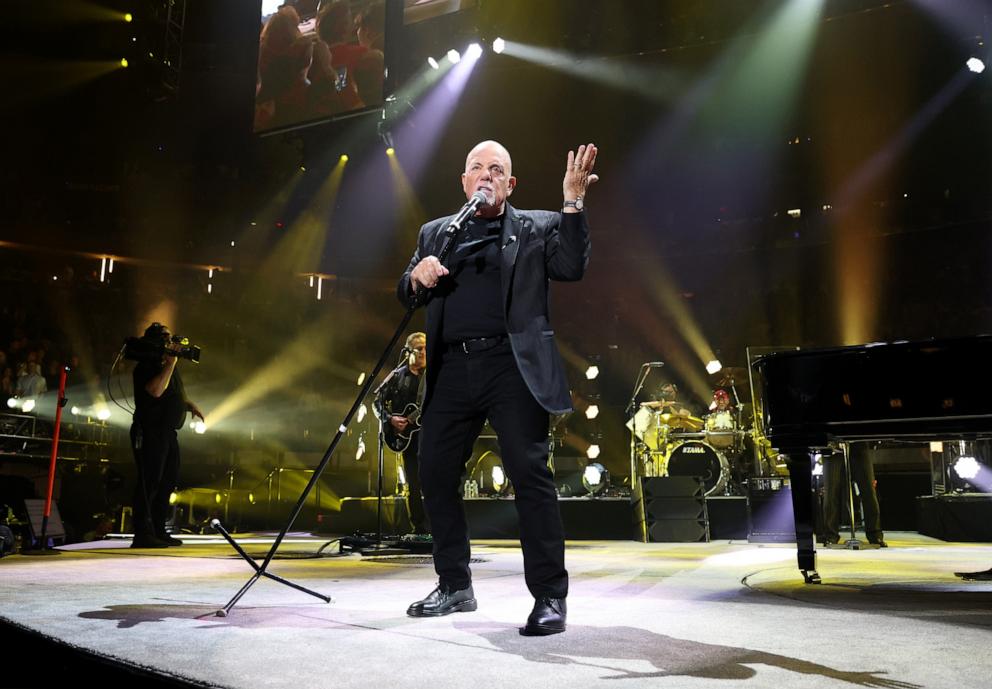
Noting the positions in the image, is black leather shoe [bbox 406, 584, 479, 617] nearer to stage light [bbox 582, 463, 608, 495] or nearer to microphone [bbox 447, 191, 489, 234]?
microphone [bbox 447, 191, 489, 234]

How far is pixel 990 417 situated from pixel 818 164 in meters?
11.1

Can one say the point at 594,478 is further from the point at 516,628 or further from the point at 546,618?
the point at 546,618

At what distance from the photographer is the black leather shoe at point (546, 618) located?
85.8 inches

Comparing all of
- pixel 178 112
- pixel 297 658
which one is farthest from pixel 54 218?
pixel 297 658

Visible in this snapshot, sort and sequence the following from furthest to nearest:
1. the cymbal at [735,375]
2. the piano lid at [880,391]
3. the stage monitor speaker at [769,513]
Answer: the cymbal at [735,375] < the stage monitor speaker at [769,513] < the piano lid at [880,391]

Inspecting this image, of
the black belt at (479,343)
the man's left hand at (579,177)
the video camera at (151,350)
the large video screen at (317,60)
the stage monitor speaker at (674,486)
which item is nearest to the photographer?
the man's left hand at (579,177)

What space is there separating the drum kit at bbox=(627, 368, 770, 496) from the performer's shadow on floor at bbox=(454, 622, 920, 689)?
779cm

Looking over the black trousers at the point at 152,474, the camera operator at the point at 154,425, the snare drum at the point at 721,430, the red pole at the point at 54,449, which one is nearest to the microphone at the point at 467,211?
the red pole at the point at 54,449

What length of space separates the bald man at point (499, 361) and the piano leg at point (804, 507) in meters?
1.96

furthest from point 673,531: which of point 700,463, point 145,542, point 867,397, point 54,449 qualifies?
point 54,449

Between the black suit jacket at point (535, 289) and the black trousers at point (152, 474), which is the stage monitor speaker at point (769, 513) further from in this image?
the black suit jacket at point (535, 289)

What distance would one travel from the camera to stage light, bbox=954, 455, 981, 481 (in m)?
8.70

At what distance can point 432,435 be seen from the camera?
2594 millimetres

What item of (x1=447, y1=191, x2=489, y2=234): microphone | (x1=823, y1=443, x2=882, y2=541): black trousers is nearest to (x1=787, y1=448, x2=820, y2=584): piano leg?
(x1=447, y1=191, x2=489, y2=234): microphone
